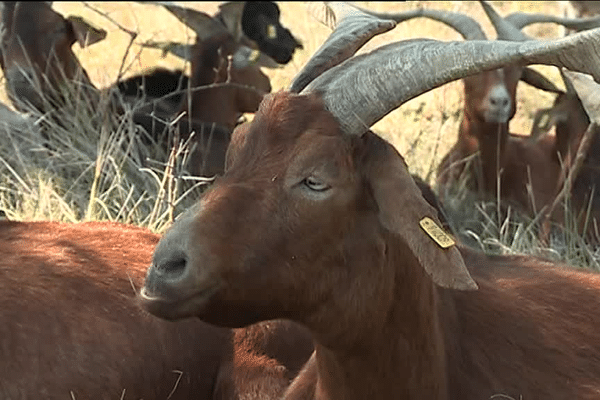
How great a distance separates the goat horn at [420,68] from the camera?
12.2 ft

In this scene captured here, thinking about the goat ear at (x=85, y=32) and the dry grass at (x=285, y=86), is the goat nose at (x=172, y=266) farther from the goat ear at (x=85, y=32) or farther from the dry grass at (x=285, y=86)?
the goat ear at (x=85, y=32)

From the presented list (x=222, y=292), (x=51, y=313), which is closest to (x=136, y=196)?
(x=51, y=313)

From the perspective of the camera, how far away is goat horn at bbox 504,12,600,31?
805 cm

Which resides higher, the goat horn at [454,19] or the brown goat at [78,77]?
the goat horn at [454,19]

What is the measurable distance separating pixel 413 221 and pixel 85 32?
6277 millimetres

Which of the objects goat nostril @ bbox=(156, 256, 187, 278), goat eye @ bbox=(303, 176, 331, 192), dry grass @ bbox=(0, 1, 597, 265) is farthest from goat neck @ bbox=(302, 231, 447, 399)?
dry grass @ bbox=(0, 1, 597, 265)

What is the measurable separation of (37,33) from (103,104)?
155 centimetres

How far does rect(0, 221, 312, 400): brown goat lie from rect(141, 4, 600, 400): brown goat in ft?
2.88

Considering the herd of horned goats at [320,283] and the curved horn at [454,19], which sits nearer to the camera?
the herd of horned goats at [320,283]

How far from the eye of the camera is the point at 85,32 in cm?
944

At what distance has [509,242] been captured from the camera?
7895 mm

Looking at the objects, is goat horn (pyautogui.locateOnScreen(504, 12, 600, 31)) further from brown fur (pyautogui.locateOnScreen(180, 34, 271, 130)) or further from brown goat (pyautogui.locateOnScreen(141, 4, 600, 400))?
brown goat (pyautogui.locateOnScreen(141, 4, 600, 400))

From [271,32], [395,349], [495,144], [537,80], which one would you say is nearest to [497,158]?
[495,144]

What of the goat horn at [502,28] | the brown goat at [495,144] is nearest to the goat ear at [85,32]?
the brown goat at [495,144]
